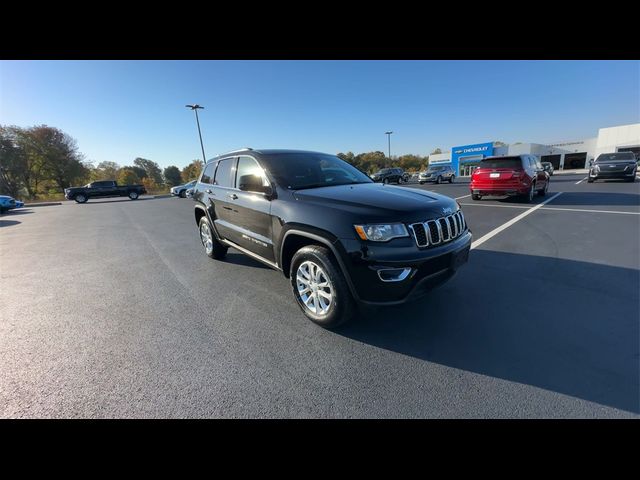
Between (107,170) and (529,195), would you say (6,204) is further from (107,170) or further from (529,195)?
(107,170)

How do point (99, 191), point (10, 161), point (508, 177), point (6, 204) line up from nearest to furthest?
point (508, 177) < point (6, 204) < point (99, 191) < point (10, 161)

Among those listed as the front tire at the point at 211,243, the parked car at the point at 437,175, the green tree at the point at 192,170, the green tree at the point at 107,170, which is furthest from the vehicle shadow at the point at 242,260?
the green tree at the point at 107,170

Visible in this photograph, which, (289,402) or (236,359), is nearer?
(289,402)

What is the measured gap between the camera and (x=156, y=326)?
2877 millimetres

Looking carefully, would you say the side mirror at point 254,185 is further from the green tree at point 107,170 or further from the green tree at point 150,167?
the green tree at point 150,167

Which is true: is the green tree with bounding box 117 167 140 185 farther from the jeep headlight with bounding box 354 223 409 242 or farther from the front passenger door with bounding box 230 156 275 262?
the jeep headlight with bounding box 354 223 409 242

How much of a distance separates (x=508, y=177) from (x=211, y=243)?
938 centimetres

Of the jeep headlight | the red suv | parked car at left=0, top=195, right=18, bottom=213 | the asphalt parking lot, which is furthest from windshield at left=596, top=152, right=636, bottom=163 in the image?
parked car at left=0, top=195, right=18, bottom=213

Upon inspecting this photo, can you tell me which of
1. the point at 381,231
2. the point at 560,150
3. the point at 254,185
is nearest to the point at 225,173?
the point at 254,185

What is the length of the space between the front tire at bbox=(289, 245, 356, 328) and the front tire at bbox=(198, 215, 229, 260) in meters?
2.47

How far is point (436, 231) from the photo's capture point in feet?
8.07
